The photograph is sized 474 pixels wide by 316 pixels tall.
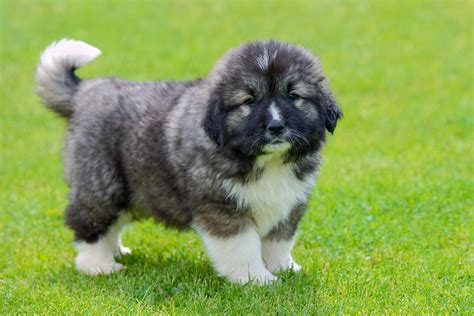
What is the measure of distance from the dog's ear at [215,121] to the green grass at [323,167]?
1032 mm

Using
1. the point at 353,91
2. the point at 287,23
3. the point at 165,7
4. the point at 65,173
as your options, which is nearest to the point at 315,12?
the point at 287,23

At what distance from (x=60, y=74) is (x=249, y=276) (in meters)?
2.27

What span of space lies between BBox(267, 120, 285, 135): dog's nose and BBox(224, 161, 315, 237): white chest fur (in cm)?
43

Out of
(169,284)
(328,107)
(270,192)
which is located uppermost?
(328,107)

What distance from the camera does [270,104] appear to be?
4.69m

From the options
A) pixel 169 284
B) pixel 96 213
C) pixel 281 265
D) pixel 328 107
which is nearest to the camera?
pixel 328 107

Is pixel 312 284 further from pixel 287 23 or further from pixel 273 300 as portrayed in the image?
pixel 287 23

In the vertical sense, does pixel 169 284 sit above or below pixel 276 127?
below

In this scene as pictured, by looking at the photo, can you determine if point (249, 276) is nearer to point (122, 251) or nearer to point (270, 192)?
point (270, 192)

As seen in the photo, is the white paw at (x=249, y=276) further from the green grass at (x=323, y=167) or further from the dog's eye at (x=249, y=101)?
the dog's eye at (x=249, y=101)

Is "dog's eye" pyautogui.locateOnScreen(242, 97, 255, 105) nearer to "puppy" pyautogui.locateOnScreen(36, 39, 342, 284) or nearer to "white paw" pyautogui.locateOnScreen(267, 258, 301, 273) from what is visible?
"puppy" pyautogui.locateOnScreen(36, 39, 342, 284)

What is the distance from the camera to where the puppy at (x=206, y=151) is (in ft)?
15.7

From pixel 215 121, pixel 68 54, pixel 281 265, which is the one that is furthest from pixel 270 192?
pixel 68 54

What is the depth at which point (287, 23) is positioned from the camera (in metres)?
15.2
